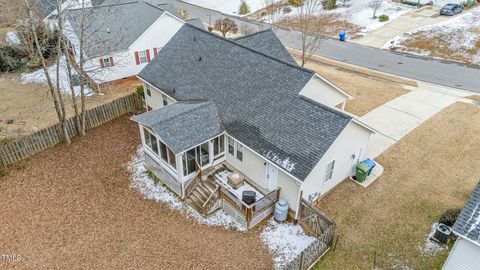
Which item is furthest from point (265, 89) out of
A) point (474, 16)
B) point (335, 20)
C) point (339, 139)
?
point (474, 16)

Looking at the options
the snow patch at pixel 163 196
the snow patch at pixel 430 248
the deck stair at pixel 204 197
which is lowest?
the snow patch at pixel 163 196

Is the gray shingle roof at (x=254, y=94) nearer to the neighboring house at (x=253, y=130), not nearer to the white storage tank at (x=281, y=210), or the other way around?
the neighboring house at (x=253, y=130)

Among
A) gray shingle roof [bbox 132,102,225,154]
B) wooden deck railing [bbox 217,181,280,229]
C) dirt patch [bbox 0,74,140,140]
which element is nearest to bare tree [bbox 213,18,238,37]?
dirt patch [bbox 0,74,140,140]

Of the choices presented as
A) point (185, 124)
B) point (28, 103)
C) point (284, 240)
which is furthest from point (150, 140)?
point (28, 103)

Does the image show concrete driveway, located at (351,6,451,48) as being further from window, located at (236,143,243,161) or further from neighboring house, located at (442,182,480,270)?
neighboring house, located at (442,182,480,270)

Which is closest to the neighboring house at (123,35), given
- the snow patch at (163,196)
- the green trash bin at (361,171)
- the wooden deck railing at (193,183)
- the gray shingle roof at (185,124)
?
the snow patch at (163,196)

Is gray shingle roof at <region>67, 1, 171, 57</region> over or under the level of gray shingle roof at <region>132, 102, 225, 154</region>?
over
